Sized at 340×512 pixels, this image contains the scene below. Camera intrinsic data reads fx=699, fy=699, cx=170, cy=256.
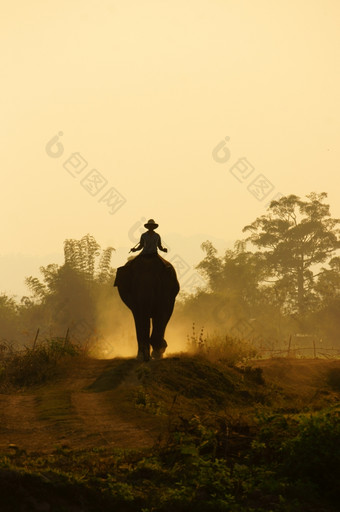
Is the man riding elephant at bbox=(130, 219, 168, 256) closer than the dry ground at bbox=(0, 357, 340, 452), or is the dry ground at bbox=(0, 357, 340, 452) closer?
the dry ground at bbox=(0, 357, 340, 452)

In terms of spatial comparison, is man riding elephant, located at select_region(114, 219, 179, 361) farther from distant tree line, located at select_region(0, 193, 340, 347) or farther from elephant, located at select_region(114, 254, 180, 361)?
distant tree line, located at select_region(0, 193, 340, 347)

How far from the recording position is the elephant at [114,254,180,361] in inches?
690

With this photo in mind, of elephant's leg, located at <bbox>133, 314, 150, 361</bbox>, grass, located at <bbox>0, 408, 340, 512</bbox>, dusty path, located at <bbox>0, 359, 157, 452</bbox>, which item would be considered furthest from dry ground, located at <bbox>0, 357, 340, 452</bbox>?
grass, located at <bbox>0, 408, 340, 512</bbox>

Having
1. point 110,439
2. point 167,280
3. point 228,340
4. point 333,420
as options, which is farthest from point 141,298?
point 333,420

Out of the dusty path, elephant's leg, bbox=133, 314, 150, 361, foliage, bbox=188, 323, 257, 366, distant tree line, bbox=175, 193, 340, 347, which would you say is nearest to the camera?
the dusty path

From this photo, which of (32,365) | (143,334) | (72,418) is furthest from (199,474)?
(32,365)

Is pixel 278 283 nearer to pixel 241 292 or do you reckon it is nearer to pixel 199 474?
pixel 241 292

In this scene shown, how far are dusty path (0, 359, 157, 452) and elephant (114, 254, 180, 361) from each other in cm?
150

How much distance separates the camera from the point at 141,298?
17.5 m

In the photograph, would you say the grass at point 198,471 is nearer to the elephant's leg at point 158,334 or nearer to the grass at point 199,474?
the grass at point 199,474

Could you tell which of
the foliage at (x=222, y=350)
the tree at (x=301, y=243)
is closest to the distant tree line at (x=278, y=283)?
the tree at (x=301, y=243)

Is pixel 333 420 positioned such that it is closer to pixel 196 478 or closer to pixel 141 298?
pixel 196 478

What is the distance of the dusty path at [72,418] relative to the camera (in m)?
9.84

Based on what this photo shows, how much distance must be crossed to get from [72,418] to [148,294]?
20.6 feet
